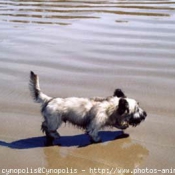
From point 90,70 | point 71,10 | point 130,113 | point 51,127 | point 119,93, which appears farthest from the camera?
point 71,10

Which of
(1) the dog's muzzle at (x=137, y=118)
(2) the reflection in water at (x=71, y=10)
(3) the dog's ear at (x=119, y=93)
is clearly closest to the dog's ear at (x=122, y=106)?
(1) the dog's muzzle at (x=137, y=118)

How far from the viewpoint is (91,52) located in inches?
392

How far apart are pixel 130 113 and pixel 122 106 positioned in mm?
226

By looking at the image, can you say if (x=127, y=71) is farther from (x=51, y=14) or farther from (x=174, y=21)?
(x=51, y=14)

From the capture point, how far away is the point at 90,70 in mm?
8695

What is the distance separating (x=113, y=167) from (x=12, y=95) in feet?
10.1

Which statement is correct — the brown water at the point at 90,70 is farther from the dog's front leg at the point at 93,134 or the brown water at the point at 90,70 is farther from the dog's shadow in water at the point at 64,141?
the dog's front leg at the point at 93,134

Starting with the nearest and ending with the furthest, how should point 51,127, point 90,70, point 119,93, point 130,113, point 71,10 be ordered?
point 51,127 → point 130,113 → point 119,93 → point 90,70 → point 71,10

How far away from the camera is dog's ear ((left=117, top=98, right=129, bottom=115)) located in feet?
18.9

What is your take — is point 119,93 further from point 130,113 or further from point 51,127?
point 51,127

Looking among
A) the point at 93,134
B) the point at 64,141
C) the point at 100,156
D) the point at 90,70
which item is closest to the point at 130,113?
the point at 93,134

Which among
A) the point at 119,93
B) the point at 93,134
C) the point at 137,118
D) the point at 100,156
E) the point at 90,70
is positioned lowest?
the point at 100,156

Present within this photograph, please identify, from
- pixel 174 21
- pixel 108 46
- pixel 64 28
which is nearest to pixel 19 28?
pixel 64 28

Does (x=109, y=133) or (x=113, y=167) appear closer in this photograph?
(x=113, y=167)
